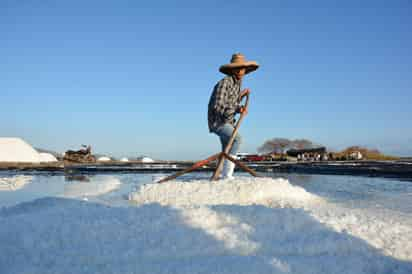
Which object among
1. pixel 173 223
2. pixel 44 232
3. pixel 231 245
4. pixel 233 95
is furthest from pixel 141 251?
pixel 233 95

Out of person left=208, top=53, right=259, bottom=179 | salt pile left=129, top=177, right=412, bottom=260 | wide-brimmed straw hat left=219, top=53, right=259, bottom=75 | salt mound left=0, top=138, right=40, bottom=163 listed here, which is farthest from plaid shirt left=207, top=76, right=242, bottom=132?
salt mound left=0, top=138, right=40, bottom=163

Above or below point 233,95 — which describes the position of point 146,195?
below

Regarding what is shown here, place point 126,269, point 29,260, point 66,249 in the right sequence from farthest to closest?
point 66,249
point 29,260
point 126,269

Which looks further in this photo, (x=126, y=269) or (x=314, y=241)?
(x=314, y=241)

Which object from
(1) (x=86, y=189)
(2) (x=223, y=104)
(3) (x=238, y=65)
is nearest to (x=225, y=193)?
(2) (x=223, y=104)

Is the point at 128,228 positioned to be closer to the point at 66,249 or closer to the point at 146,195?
the point at 66,249

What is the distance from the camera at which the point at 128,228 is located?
2.23 metres

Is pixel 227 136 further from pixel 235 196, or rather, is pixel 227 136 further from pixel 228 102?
pixel 235 196

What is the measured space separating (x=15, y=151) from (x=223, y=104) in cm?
2162

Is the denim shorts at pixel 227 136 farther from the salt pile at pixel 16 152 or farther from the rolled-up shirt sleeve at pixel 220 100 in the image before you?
the salt pile at pixel 16 152

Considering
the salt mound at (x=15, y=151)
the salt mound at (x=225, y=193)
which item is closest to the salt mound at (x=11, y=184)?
the salt mound at (x=225, y=193)

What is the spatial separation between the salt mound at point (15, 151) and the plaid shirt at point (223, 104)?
2126 cm

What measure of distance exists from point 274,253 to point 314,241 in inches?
11.3

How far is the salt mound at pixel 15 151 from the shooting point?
21703mm
